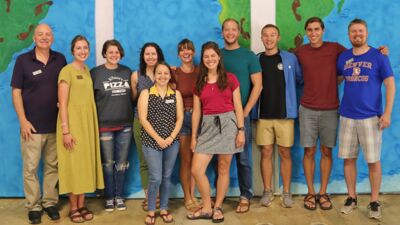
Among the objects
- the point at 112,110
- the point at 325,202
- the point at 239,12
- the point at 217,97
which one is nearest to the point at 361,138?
the point at 325,202

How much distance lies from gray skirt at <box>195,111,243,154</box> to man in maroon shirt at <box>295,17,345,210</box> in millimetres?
711

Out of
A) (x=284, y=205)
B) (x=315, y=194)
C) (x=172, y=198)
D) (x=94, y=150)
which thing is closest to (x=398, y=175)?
(x=315, y=194)

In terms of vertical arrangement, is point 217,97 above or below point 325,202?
above

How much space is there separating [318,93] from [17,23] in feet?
9.01

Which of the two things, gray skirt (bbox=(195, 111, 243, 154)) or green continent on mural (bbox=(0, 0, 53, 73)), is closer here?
gray skirt (bbox=(195, 111, 243, 154))

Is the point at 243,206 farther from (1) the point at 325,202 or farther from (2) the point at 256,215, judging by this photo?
(1) the point at 325,202

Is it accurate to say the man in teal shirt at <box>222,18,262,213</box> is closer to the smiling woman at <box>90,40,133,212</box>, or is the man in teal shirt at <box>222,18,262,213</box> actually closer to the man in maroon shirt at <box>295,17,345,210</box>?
the man in maroon shirt at <box>295,17,345,210</box>

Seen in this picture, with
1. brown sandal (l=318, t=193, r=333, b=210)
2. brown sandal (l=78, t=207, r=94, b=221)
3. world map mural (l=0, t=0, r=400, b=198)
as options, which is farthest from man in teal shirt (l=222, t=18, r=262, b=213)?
brown sandal (l=78, t=207, r=94, b=221)

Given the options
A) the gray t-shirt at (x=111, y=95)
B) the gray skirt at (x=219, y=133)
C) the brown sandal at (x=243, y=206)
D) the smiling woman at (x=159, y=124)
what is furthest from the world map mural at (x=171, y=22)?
the brown sandal at (x=243, y=206)

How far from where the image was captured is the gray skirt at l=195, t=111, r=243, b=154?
301 centimetres

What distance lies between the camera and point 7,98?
3646 millimetres

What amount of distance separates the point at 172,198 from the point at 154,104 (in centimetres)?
113

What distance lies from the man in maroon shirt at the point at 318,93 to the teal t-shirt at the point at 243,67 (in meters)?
0.44

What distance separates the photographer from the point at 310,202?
3.40 meters
